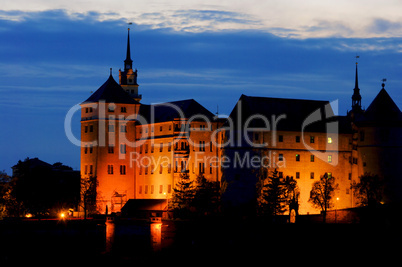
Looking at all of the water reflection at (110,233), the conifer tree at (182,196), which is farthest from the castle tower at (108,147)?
the water reflection at (110,233)

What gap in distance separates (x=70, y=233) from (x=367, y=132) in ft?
148

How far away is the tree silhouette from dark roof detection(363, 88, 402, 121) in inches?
411

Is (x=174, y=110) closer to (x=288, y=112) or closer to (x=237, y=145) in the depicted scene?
A: (x=237, y=145)

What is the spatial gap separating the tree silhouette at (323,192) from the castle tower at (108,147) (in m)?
28.5

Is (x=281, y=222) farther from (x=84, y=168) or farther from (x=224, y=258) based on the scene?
(x=84, y=168)

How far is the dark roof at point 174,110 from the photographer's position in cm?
16700

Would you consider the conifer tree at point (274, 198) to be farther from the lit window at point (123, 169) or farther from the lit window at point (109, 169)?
the lit window at point (109, 169)

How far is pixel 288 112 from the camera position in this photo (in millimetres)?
164375

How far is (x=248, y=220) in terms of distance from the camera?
483ft

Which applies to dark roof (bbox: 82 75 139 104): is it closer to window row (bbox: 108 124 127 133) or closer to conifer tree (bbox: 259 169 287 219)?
window row (bbox: 108 124 127 133)

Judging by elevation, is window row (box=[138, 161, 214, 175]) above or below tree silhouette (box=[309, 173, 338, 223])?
above

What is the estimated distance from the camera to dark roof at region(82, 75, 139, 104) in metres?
172

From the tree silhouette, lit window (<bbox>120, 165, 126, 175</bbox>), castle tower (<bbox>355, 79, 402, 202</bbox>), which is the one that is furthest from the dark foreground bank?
castle tower (<bbox>355, 79, 402, 202</bbox>)

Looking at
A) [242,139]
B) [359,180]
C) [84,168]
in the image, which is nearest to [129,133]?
[84,168]
